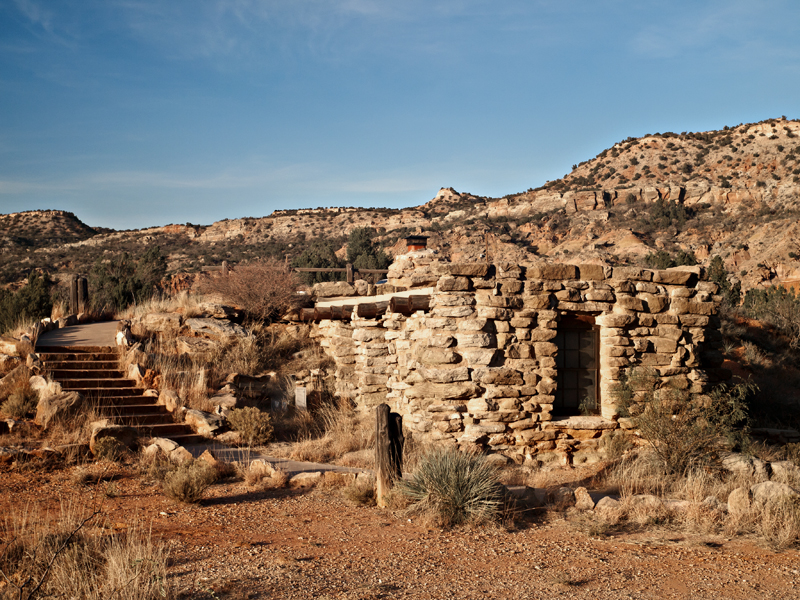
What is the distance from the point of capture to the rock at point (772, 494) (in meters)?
5.64

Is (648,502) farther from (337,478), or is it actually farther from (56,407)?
(56,407)

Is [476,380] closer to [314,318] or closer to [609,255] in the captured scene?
[314,318]

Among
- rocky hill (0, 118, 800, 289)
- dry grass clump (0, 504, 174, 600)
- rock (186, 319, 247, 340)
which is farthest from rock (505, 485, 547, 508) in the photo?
rocky hill (0, 118, 800, 289)

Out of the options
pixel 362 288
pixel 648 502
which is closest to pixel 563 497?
pixel 648 502

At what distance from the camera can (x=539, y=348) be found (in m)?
8.58

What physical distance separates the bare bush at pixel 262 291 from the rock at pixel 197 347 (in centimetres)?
169

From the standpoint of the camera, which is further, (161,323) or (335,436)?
(161,323)

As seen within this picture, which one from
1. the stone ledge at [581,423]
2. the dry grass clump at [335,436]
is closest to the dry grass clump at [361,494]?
the dry grass clump at [335,436]

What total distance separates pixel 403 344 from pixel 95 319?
9119 millimetres

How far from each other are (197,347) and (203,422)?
114 inches

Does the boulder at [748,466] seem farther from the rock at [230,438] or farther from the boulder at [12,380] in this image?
the boulder at [12,380]

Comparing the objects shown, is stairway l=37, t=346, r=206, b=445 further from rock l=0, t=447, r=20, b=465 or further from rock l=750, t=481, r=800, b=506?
rock l=750, t=481, r=800, b=506

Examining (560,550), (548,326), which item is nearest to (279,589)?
(560,550)

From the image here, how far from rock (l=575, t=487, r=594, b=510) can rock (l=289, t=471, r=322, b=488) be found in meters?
2.93
